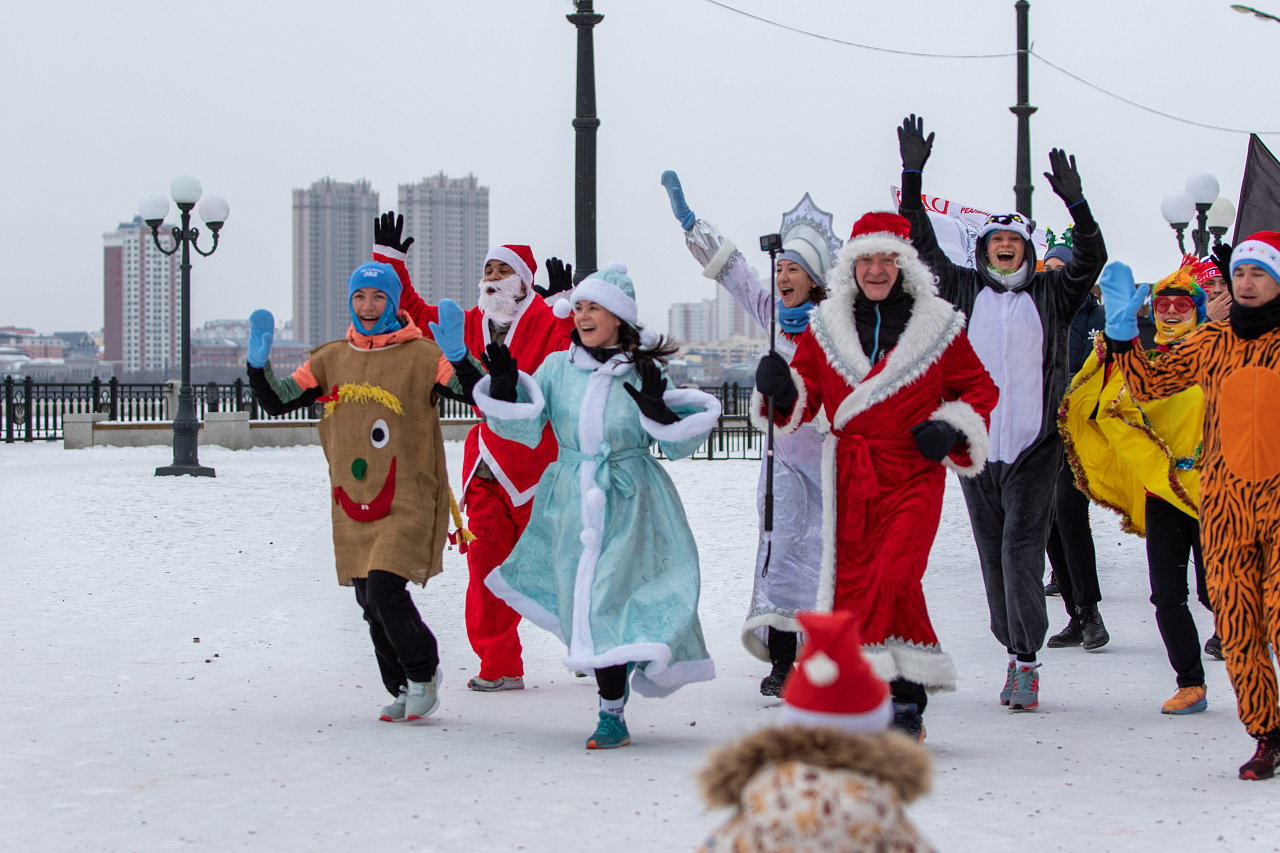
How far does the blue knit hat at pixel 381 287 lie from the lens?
5.68m

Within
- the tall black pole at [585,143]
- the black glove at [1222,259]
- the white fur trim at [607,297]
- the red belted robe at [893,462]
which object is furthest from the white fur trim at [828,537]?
the tall black pole at [585,143]

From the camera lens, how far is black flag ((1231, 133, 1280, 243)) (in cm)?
1116

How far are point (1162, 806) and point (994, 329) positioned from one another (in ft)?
7.87

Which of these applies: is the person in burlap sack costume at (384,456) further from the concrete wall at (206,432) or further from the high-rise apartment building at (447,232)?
the high-rise apartment building at (447,232)

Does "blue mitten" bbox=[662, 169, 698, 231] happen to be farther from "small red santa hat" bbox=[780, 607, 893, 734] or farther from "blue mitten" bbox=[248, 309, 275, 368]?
"small red santa hat" bbox=[780, 607, 893, 734]

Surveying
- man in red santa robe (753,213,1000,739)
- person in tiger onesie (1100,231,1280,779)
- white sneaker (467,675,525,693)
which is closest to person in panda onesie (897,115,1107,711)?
man in red santa robe (753,213,1000,739)

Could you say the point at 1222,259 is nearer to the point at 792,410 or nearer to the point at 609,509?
the point at 792,410

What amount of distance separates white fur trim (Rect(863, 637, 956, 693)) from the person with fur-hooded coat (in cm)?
262

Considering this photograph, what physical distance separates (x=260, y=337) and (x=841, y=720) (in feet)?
12.8

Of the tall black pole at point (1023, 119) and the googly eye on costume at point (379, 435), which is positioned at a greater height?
the tall black pole at point (1023, 119)

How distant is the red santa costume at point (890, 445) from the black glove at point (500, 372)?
0.99 m

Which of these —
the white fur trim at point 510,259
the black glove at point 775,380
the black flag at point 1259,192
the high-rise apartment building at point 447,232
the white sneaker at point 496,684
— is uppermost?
the high-rise apartment building at point 447,232

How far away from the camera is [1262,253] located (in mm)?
4695

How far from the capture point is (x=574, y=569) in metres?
5.35
